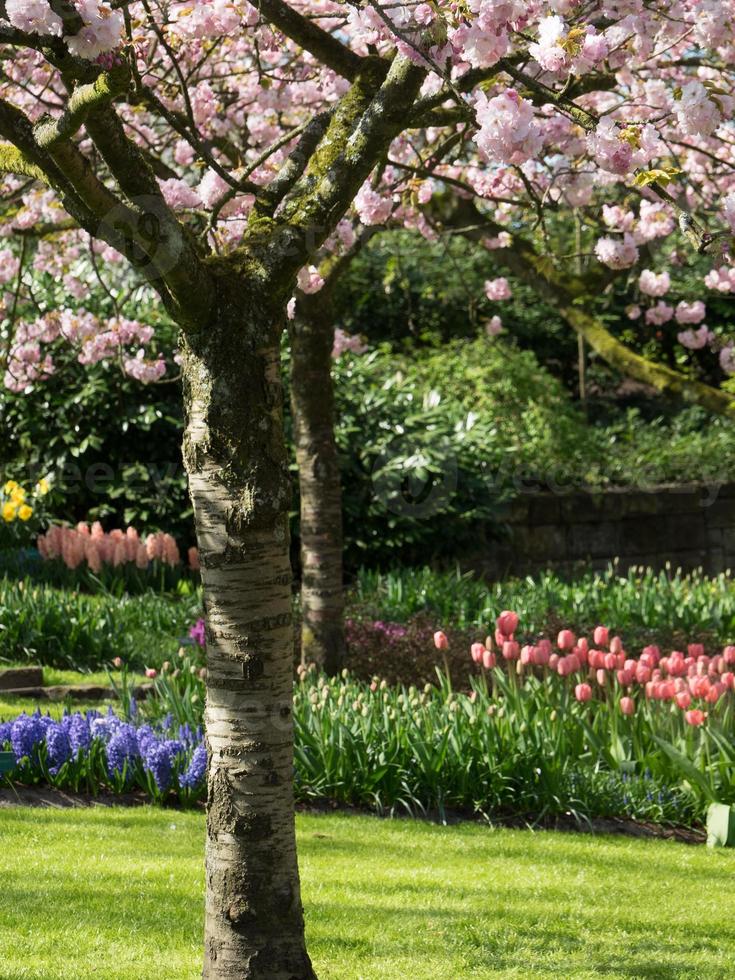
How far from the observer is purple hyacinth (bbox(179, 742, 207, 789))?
5277mm

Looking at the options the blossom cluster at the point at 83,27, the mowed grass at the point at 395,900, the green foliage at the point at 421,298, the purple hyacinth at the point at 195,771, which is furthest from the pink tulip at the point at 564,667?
the green foliage at the point at 421,298

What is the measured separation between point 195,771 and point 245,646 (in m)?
2.30

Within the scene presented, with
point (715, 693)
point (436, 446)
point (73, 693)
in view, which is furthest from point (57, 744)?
point (436, 446)

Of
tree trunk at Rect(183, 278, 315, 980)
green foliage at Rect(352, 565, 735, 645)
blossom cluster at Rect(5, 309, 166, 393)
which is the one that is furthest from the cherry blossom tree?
green foliage at Rect(352, 565, 735, 645)

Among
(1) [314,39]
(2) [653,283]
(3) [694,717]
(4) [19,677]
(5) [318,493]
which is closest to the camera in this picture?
(1) [314,39]

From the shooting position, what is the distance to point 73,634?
7770mm

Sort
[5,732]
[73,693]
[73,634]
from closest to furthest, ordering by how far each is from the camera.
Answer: [5,732]
[73,693]
[73,634]

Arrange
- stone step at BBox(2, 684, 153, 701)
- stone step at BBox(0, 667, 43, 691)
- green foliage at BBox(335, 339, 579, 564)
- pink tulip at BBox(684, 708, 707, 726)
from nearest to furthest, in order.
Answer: pink tulip at BBox(684, 708, 707, 726), stone step at BBox(2, 684, 153, 701), stone step at BBox(0, 667, 43, 691), green foliage at BBox(335, 339, 579, 564)

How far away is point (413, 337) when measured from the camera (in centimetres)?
1566

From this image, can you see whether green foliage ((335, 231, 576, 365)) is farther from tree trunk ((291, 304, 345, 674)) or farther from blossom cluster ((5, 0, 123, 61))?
blossom cluster ((5, 0, 123, 61))

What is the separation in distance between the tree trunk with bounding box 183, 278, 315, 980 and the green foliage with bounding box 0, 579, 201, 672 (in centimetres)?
452

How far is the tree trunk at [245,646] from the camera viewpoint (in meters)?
3.17

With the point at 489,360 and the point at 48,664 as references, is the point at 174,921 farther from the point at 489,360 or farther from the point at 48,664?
the point at 489,360

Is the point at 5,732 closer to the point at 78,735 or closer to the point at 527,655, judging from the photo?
the point at 78,735
